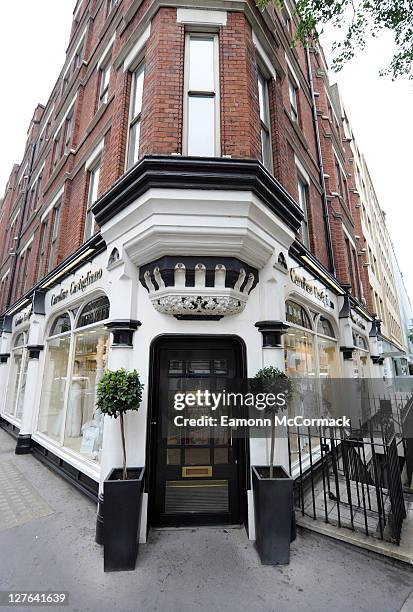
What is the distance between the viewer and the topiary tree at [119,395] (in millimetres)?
3668

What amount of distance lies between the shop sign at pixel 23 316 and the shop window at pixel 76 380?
2.04 metres

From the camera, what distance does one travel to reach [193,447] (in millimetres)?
4344

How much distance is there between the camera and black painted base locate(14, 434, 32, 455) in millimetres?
7869

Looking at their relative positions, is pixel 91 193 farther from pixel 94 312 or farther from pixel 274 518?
pixel 274 518

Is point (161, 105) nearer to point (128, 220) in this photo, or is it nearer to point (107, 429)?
point (128, 220)

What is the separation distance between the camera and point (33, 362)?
8.20 meters

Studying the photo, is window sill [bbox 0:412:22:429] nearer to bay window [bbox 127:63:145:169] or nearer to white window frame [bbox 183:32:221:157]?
bay window [bbox 127:63:145:169]

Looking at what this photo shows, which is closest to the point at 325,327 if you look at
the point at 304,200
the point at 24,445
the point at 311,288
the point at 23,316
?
the point at 311,288

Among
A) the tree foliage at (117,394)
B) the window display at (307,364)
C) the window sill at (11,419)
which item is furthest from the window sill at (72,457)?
the window display at (307,364)

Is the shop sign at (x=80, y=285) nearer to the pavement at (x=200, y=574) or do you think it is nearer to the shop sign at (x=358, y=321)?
the pavement at (x=200, y=574)

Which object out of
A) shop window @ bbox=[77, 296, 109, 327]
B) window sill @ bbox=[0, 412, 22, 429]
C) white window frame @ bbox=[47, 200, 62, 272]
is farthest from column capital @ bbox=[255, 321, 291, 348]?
window sill @ bbox=[0, 412, 22, 429]

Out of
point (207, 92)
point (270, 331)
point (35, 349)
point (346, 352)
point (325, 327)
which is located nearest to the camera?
point (270, 331)

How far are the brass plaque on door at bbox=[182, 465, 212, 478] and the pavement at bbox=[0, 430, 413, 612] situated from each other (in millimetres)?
650

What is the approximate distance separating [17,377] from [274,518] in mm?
11316
